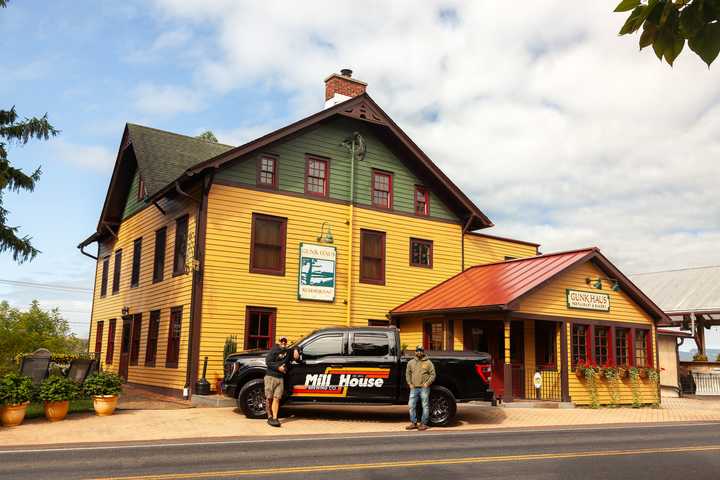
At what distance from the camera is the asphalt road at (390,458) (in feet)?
29.3

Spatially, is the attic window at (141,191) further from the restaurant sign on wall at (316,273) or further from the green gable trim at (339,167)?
the restaurant sign on wall at (316,273)

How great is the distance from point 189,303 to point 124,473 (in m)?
12.0

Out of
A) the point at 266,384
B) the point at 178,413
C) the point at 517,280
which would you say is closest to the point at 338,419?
the point at 266,384

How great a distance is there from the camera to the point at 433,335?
77.3 feet

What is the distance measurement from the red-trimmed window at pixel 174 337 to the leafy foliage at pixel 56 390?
5922mm

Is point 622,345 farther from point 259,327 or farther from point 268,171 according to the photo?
point 268,171

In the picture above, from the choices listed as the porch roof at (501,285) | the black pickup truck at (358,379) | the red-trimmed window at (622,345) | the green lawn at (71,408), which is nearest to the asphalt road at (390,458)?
the black pickup truck at (358,379)

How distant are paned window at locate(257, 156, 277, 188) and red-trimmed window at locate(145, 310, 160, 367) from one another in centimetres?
603

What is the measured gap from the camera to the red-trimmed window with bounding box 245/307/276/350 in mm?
21205

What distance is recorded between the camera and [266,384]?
49.4 feet

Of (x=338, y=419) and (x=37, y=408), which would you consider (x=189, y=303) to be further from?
(x=338, y=419)

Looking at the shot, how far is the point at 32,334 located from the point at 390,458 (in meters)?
29.9

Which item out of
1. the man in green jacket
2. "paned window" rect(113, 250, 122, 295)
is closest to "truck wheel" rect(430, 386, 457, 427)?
the man in green jacket

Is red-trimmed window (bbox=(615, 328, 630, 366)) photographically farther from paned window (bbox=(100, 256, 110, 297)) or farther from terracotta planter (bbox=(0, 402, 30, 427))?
paned window (bbox=(100, 256, 110, 297))
